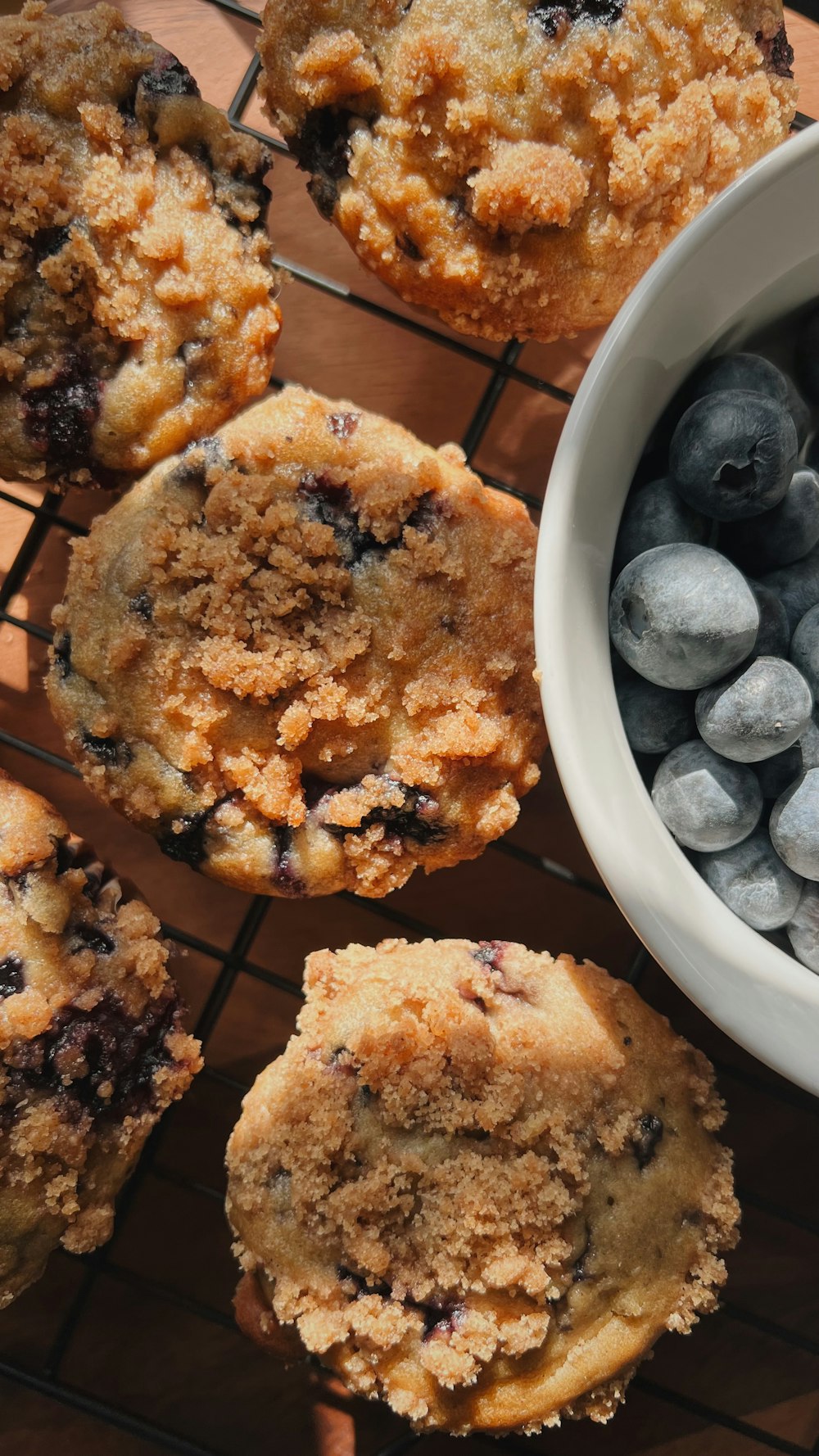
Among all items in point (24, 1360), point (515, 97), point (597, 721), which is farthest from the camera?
point (24, 1360)

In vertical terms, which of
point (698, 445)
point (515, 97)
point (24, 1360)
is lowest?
point (24, 1360)

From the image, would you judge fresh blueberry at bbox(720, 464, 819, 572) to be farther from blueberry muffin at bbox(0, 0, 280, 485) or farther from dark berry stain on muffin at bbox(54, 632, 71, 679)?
dark berry stain on muffin at bbox(54, 632, 71, 679)

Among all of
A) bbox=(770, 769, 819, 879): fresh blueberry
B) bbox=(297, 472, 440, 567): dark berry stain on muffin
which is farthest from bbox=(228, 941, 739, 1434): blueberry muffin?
bbox=(297, 472, 440, 567): dark berry stain on muffin

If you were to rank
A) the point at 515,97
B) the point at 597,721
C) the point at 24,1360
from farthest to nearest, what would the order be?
the point at 24,1360 → the point at 515,97 → the point at 597,721

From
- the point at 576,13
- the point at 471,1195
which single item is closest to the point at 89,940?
the point at 471,1195

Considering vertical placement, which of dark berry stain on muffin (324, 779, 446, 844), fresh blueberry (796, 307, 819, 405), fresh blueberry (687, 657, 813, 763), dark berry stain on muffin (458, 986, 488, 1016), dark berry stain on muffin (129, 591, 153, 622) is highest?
fresh blueberry (796, 307, 819, 405)

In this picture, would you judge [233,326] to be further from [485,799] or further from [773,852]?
[773,852]

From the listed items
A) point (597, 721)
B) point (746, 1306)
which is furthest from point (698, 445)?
point (746, 1306)
